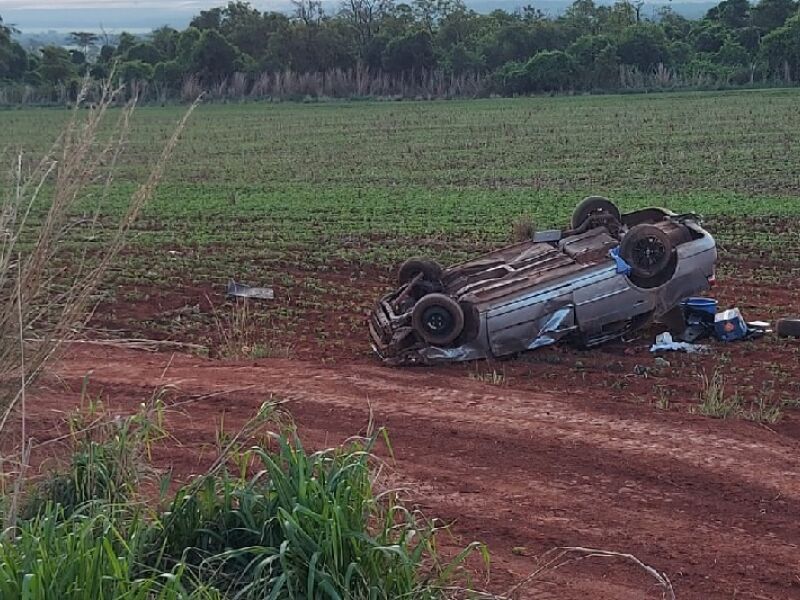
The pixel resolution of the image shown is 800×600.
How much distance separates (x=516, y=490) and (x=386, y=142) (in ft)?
90.1

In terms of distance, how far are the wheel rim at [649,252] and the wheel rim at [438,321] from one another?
1613 mm

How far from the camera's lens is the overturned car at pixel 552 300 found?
30.5 feet

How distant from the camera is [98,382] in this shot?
8406mm

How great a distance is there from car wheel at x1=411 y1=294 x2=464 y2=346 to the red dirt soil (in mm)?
261

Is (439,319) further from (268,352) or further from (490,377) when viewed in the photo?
(268,352)

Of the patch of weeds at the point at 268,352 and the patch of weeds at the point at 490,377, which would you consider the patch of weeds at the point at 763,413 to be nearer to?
the patch of weeds at the point at 490,377

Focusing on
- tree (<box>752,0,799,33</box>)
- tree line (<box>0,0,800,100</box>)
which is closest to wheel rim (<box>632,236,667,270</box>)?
tree line (<box>0,0,800,100</box>)

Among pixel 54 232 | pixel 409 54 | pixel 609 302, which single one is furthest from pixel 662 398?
pixel 409 54

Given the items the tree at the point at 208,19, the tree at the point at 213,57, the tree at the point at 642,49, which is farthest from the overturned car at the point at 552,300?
the tree at the point at 208,19

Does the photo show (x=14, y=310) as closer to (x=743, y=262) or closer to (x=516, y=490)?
(x=516, y=490)

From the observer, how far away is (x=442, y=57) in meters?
61.0

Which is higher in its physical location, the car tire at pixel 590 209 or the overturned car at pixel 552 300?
the car tire at pixel 590 209

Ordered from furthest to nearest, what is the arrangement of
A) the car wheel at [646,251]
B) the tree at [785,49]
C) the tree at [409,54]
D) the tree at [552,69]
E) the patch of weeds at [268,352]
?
the tree at [409,54], the tree at [552,69], the tree at [785,49], the patch of weeds at [268,352], the car wheel at [646,251]

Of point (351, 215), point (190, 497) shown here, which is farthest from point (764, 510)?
point (351, 215)
